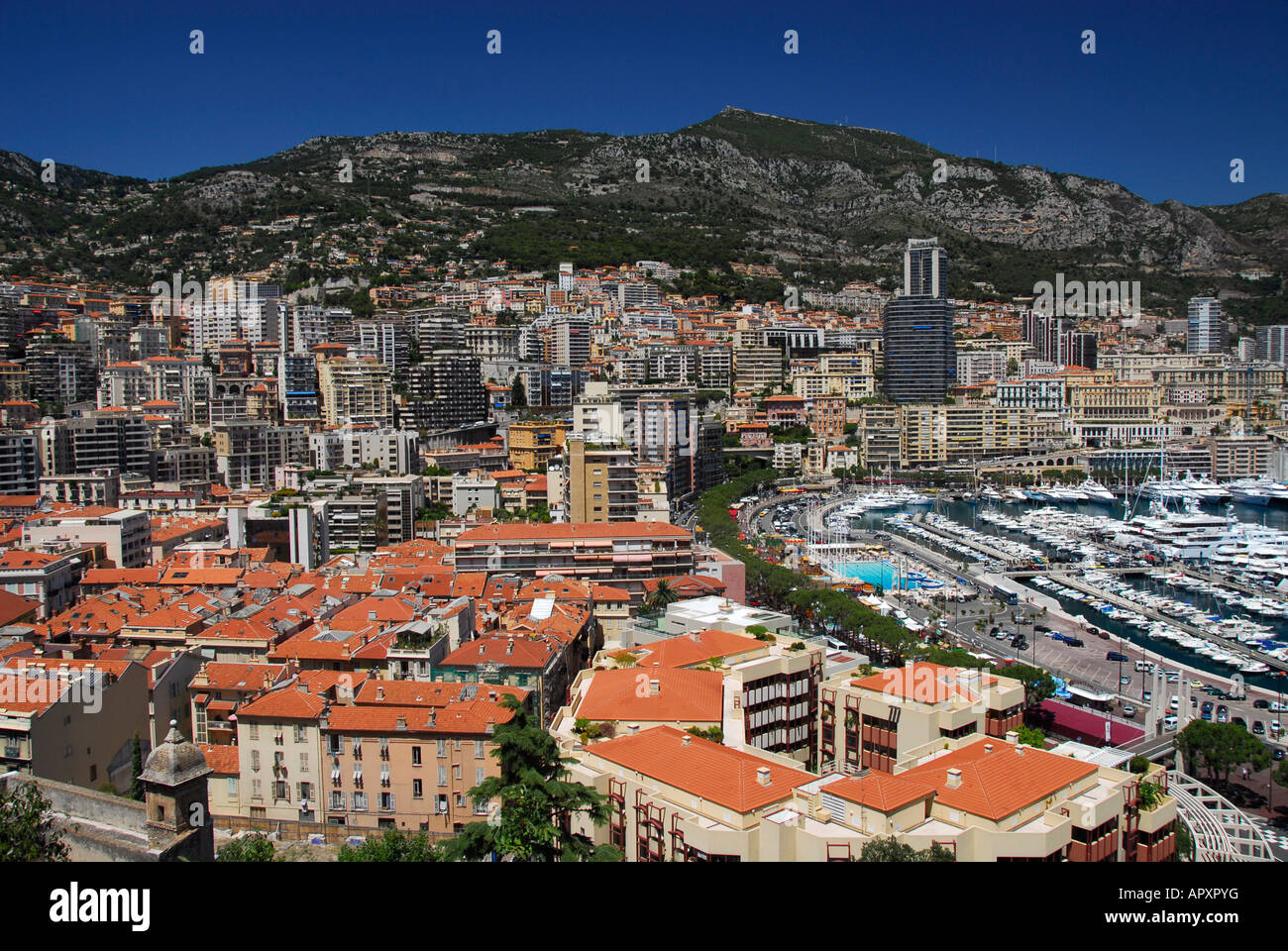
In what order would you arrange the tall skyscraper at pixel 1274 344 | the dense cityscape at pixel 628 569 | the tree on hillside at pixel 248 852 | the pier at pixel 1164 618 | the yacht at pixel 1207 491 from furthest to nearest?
the tall skyscraper at pixel 1274 344
the yacht at pixel 1207 491
the pier at pixel 1164 618
the dense cityscape at pixel 628 569
the tree on hillside at pixel 248 852

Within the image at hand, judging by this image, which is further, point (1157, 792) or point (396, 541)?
point (396, 541)

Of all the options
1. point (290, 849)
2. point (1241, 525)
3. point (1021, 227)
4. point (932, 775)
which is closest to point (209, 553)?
point (290, 849)

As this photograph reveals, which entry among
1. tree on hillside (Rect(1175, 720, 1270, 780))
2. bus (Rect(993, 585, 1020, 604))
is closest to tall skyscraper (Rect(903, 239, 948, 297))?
bus (Rect(993, 585, 1020, 604))

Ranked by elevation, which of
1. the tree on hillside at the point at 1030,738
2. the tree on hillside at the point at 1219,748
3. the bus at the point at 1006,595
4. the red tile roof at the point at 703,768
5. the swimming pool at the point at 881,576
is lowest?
the bus at the point at 1006,595

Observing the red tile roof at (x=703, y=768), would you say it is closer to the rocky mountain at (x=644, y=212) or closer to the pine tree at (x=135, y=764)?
the pine tree at (x=135, y=764)

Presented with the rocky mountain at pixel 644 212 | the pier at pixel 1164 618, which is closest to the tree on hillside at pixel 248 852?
the pier at pixel 1164 618

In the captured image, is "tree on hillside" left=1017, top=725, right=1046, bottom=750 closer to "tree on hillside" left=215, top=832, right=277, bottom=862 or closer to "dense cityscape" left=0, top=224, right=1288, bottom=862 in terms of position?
"dense cityscape" left=0, top=224, right=1288, bottom=862

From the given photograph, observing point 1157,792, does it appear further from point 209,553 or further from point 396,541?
point 396,541
